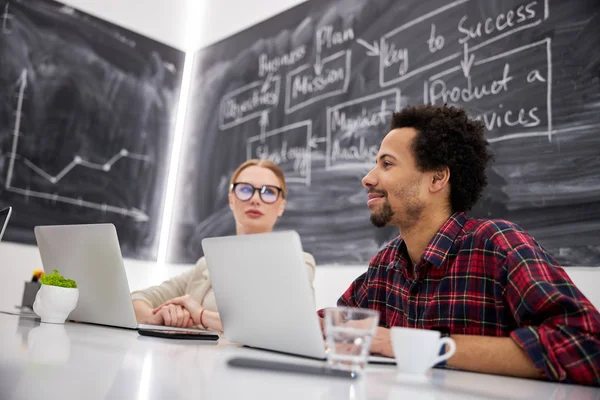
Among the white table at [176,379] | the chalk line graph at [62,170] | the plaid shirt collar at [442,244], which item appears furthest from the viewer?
the chalk line graph at [62,170]

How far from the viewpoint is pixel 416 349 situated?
0.88 metres

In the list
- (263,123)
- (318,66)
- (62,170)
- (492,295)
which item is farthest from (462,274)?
(62,170)

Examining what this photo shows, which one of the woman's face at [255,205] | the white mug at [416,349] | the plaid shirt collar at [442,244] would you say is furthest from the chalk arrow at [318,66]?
the white mug at [416,349]

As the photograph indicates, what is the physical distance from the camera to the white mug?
2.88 ft

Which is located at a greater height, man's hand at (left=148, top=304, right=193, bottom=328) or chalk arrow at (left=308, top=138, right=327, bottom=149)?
chalk arrow at (left=308, top=138, right=327, bottom=149)

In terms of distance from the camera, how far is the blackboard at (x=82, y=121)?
3.28 meters

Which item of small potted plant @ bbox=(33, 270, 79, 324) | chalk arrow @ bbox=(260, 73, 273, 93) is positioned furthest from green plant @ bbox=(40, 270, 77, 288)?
chalk arrow @ bbox=(260, 73, 273, 93)

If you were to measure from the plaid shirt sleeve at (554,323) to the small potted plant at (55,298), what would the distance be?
1.01 metres

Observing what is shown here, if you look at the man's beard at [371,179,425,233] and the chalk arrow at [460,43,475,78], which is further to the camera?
the chalk arrow at [460,43,475,78]

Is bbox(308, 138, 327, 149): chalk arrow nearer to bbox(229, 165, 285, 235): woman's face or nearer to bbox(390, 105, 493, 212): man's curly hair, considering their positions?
bbox(229, 165, 285, 235): woman's face

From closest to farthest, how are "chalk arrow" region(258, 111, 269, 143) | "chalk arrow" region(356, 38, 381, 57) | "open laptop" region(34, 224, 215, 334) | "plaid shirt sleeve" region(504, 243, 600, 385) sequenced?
"plaid shirt sleeve" region(504, 243, 600, 385) < "open laptop" region(34, 224, 215, 334) < "chalk arrow" region(356, 38, 381, 57) < "chalk arrow" region(258, 111, 269, 143)

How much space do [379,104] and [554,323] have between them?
1733 millimetres

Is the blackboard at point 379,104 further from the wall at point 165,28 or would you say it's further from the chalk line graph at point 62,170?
the chalk line graph at point 62,170

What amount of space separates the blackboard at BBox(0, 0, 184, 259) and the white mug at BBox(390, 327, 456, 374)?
2.90 m
